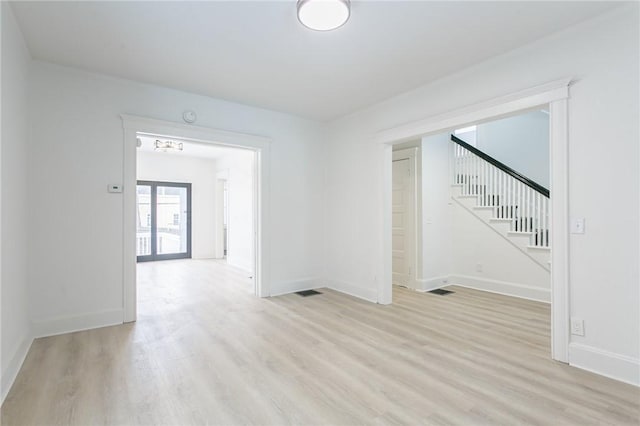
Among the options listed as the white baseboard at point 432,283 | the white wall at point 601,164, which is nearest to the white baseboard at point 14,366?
the white wall at point 601,164

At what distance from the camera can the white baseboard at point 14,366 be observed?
209 cm

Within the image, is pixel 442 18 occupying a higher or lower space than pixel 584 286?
higher

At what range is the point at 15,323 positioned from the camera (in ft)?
8.13

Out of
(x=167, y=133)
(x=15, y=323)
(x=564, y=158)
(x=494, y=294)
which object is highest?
(x=167, y=133)

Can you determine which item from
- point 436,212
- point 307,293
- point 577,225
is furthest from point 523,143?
point 307,293

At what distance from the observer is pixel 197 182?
28.2ft

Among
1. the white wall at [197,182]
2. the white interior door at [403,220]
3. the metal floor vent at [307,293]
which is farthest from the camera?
the white wall at [197,182]

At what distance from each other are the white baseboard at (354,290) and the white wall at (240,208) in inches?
89.1

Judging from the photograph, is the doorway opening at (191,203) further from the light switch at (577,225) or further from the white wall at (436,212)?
the light switch at (577,225)

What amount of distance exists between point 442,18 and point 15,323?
162 inches

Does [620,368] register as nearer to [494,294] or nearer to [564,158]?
[564,158]

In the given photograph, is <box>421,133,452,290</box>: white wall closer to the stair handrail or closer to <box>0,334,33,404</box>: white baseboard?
the stair handrail

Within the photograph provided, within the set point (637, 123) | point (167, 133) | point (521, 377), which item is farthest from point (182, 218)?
point (637, 123)

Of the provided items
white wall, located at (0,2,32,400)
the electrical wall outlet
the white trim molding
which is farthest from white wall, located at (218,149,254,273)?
the electrical wall outlet
